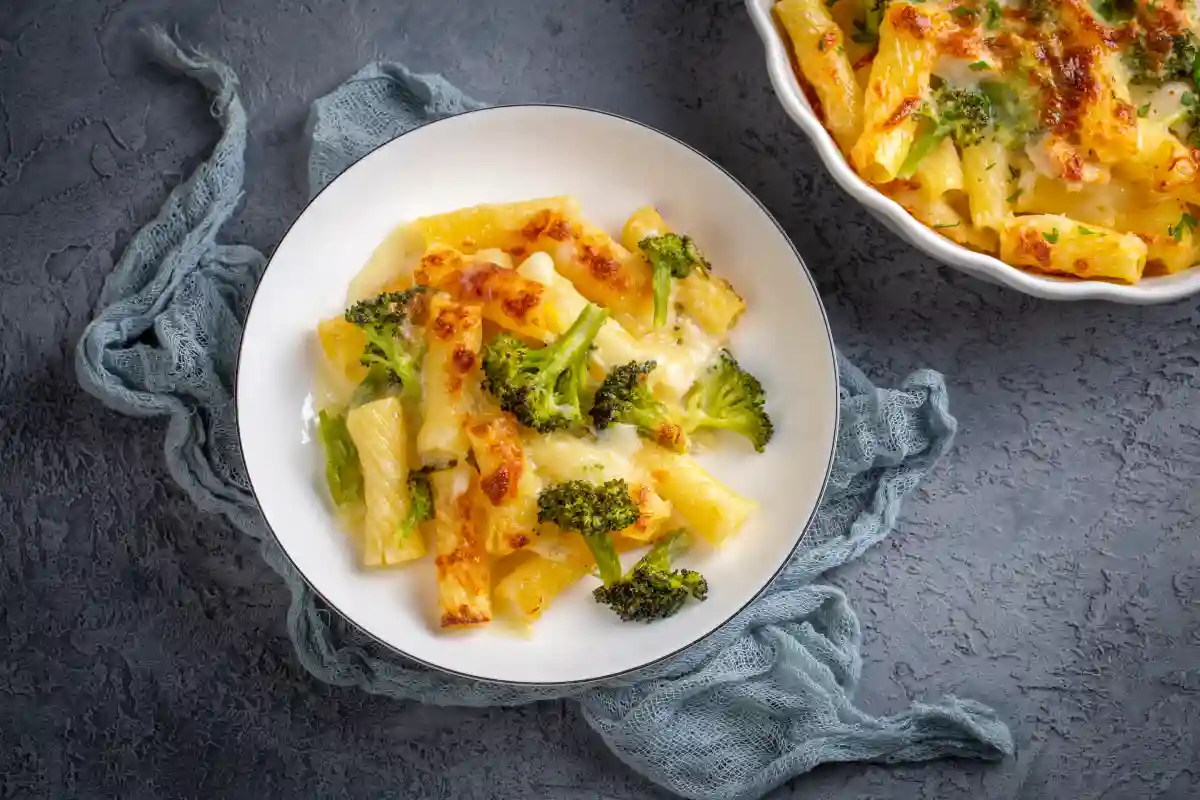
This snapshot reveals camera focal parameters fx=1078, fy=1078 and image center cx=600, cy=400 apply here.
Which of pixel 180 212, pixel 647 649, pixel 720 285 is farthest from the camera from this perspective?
pixel 180 212

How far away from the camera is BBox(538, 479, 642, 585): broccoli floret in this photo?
6.88 ft

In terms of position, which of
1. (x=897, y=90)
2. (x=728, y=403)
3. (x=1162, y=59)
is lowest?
(x=728, y=403)

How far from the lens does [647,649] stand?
7.40ft

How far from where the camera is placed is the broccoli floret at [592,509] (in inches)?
82.6

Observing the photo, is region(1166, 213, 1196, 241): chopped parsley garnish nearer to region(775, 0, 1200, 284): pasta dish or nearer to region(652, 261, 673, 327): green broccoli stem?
region(775, 0, 1200, 284): pasta dish

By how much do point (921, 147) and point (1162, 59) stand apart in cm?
58

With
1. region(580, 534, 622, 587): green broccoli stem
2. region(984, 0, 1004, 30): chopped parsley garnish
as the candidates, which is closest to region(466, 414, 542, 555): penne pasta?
region(580, 534, 622, 587): green broccoli stem

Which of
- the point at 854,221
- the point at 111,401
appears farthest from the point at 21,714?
the point at 854,221

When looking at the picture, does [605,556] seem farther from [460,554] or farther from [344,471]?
[344,471]

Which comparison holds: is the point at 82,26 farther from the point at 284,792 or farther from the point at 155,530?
the point at 284,792

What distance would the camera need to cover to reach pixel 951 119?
232 centimetres

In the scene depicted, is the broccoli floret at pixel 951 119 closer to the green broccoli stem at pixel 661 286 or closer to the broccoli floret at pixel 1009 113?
the broccoli floret at pixel 1009 113

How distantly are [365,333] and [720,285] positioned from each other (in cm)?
78

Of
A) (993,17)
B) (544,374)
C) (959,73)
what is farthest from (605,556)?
(993,17)
